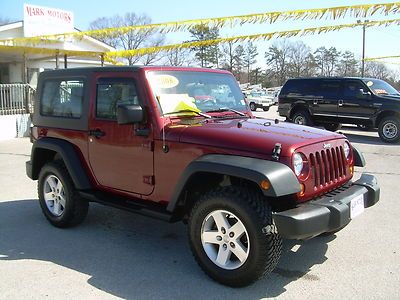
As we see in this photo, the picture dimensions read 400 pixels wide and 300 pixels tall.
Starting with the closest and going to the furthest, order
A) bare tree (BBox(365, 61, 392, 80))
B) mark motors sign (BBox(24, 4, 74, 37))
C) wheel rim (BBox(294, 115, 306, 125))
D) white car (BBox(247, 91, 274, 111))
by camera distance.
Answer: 1. wheel rim (BBox(294, 115, 306, 125))
2. mark motors sign (BBox(24, 4, 74, 37))
3. white car (BBox(247, 91, 274, 111))
4. bare tree (BBox(365, 61, 392, 80))

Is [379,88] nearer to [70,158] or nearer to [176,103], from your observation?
[176,103]

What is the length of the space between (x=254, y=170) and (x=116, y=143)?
1736 mm

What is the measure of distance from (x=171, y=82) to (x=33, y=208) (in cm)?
296

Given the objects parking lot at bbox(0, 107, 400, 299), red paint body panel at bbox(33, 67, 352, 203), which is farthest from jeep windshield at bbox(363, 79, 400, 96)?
red paint body panel at bbox(33, 67, 352, 203)

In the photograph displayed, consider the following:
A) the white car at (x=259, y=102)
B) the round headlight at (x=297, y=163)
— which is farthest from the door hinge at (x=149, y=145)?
the white car at (x=259, y=102)

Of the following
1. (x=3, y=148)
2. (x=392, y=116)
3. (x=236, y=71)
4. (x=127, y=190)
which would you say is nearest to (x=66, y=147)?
(x=127, y=190)

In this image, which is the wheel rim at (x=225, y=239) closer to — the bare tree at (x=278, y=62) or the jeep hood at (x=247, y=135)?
the jeep hood at (x=247, y=135)

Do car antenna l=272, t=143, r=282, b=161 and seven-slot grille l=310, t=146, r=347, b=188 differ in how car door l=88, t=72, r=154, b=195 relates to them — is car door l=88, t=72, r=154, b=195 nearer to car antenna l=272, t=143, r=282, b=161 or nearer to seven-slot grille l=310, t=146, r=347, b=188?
car antenna l=272, t=143, r=282, b=161

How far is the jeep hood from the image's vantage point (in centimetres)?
343

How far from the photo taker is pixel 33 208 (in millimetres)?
5879

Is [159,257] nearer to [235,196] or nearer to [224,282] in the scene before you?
[224,282]

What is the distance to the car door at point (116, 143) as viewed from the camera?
4.15 m

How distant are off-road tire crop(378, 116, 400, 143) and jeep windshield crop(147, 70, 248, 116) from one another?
9216 mm

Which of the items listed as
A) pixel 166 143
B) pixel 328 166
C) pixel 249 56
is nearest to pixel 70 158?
pixel 166 143
